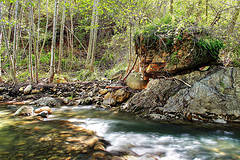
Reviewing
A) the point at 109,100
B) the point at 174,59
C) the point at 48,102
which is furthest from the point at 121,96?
the point at 48,102

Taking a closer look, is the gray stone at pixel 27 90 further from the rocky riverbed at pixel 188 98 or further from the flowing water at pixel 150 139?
the flowing water at pixel 150 139

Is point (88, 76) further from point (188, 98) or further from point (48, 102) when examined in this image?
point (188, 98)

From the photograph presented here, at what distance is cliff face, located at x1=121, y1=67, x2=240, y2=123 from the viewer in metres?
4.15

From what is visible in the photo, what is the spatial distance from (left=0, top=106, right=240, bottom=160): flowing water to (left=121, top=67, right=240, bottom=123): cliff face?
420mm

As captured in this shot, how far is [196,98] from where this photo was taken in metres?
4.43

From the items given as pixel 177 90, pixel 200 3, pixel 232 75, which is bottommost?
pixel 177 90

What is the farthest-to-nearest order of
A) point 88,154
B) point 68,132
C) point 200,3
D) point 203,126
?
1. point 200,3
2. point 203,126
3. point 68,132
4. point 88,154

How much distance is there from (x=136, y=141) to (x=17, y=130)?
2.70 m

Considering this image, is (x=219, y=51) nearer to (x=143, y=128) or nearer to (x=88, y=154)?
(x=143, y=128)

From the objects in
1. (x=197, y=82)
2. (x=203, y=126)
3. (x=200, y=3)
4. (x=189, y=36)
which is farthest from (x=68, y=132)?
(x=200, y=3)

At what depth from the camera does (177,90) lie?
5.00m

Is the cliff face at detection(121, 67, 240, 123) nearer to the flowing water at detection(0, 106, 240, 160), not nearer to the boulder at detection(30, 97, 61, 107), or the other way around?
the flowing water at detection(0, 106, 240, 160)

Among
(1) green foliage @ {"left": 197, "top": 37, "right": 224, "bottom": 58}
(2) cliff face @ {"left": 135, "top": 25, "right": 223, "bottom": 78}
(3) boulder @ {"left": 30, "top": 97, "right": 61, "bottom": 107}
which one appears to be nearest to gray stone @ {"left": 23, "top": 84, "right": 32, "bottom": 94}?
(3) boulder @ {"left": 30, "top": 97, "right": 61, "bottom": 107}

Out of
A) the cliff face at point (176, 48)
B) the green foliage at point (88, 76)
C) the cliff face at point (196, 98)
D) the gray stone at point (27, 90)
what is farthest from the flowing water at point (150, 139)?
the green foliage at point (88, 76)
